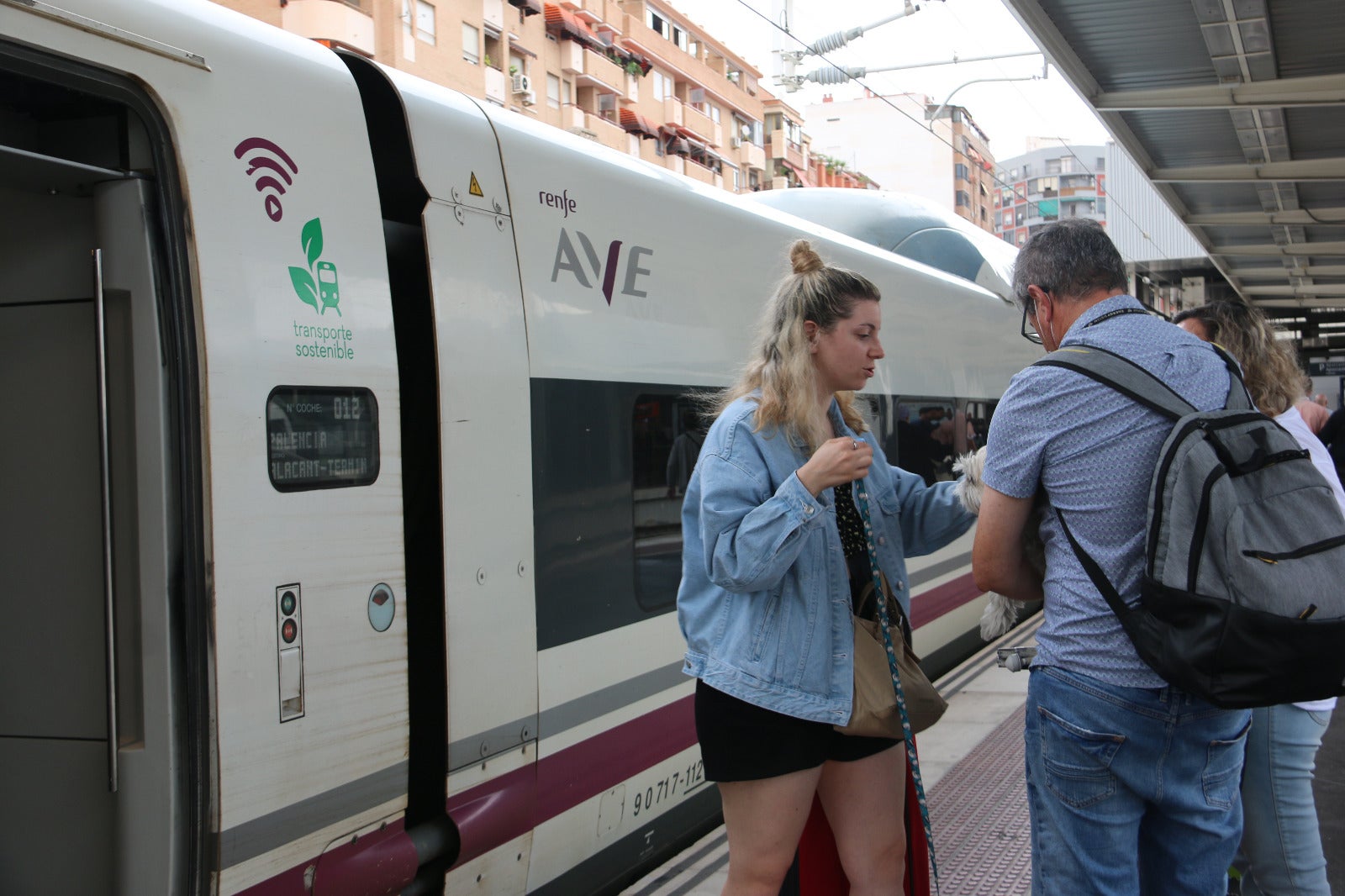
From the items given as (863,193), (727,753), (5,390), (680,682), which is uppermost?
(863,193)

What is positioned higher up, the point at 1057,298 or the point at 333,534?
the point at 1057,298

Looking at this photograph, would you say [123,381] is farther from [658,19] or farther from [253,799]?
[658,19]

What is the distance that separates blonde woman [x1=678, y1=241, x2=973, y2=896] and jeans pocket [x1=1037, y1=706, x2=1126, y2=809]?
43cm

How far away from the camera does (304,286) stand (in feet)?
8.81

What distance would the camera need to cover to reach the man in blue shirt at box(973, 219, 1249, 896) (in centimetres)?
205

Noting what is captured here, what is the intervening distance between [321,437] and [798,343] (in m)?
1.14

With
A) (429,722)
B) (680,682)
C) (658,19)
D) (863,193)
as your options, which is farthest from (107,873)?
(658,19)

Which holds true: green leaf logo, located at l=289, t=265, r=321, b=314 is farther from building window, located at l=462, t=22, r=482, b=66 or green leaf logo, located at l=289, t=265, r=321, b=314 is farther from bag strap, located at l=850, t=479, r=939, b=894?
building window, located at l=462, t=22, r=482, b=66

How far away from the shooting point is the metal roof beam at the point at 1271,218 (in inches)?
453

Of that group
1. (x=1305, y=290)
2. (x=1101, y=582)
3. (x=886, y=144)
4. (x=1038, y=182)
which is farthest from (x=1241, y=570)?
(x=1038, y=182)

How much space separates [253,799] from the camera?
8.13 ft

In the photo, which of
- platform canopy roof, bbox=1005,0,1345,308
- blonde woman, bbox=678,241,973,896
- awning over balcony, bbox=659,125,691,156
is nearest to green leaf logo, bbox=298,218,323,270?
blonde woman, bbox=678,241,973,896

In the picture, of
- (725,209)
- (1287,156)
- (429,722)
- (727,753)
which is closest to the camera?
(727,753)

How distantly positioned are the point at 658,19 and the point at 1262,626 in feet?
164
